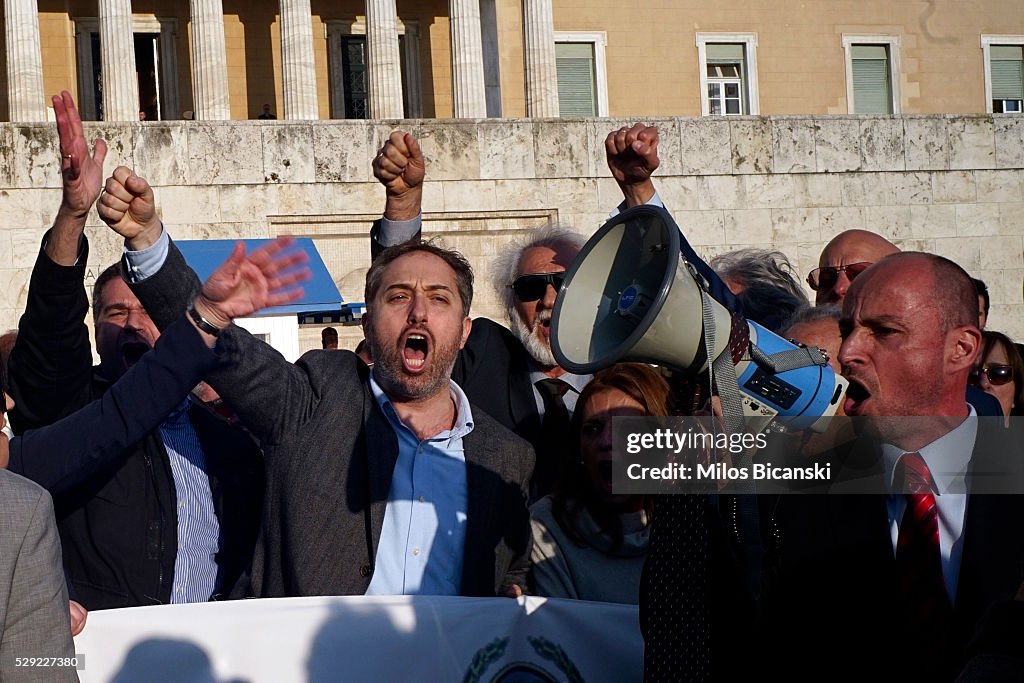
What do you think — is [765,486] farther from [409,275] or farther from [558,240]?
[558,240]

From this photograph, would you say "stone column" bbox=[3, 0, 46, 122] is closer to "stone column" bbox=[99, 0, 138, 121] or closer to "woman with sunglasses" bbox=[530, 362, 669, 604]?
"stone column" bbox=[99, 0, 138, 121]

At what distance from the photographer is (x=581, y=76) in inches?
1366

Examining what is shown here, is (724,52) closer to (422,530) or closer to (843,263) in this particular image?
(843,263)

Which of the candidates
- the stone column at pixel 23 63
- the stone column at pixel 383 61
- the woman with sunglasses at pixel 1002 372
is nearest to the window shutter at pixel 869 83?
the stone column at pixel 383 61

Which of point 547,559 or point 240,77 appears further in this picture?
point 240,77

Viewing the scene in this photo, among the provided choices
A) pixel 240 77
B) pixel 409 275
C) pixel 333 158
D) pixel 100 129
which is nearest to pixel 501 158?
pixel 333 158

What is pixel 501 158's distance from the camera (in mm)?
17734

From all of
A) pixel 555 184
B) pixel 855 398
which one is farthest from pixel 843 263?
pixel 555 184

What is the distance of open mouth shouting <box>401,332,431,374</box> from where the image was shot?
13.0ft

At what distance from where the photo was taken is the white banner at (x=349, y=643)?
3666 mm

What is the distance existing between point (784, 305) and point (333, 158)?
504 inches

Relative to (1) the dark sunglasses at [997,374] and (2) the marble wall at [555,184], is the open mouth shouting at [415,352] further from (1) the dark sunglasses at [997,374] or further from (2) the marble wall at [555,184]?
(2) the marble wall at [555,184]

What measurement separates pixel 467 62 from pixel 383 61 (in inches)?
75.5

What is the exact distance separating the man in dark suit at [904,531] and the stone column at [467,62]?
26.7 meters
